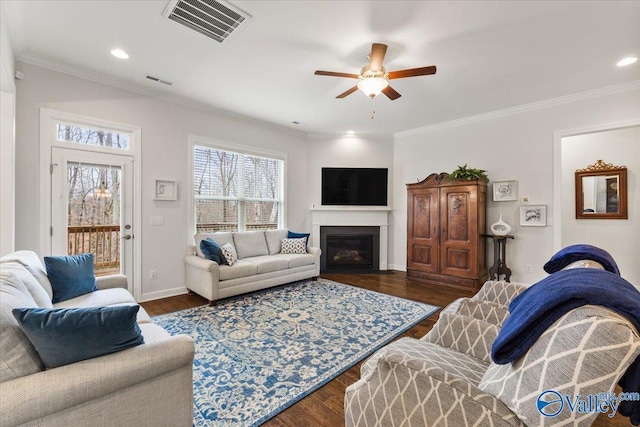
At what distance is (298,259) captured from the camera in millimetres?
4566

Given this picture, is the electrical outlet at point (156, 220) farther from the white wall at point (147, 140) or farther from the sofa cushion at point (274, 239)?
the sofa cushion at point (274, 239)

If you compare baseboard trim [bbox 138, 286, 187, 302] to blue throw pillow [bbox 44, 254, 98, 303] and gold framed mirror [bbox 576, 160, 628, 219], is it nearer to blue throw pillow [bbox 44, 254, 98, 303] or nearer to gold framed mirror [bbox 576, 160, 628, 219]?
blue throw pillow [bbox 44, 254, 98, 303]

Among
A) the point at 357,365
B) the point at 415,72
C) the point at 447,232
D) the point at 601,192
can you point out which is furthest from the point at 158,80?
the point at 601,192

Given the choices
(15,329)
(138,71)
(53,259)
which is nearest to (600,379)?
(15,329)

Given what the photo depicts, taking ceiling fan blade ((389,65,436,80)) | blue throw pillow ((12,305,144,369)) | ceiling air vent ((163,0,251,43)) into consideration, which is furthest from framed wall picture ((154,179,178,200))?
ceiling fan blade ((389,65,436,80))

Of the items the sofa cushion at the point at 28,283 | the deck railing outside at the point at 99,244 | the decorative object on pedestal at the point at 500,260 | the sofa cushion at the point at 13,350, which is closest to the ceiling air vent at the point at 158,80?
the deck railing outside at the point at 99,244

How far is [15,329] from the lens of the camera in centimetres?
108

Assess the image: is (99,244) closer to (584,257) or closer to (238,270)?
(238,270)

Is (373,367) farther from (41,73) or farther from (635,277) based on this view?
(635,277)

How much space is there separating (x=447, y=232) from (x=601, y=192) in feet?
8.64

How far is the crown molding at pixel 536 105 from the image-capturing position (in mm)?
3547

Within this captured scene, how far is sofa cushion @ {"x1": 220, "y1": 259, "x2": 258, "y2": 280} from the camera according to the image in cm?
363

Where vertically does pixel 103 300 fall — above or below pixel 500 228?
below

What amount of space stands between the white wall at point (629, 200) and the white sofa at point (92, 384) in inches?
232
